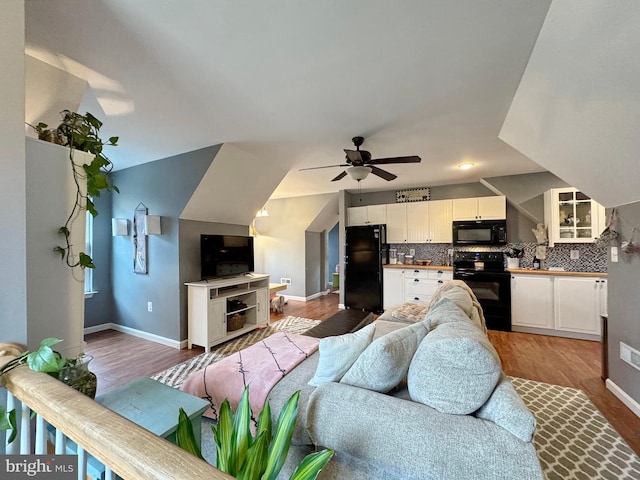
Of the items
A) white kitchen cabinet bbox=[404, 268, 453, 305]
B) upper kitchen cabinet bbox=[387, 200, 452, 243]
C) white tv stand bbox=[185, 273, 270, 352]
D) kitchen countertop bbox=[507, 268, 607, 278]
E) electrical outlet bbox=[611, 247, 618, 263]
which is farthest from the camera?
upper kitchen cabinet bbox=[387, 200, 452, 243]

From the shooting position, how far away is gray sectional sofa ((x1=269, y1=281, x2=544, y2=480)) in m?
0.93

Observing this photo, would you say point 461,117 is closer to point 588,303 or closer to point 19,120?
point 19,120

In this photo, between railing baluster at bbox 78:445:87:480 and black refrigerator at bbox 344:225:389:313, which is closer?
railing baluster at bbox 78:445:87:480

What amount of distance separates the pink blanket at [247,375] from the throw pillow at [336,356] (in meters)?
0.27

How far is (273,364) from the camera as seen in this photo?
1.68m

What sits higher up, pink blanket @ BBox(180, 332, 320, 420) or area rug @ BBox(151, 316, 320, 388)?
pink blanket @ BBox(180, 332, 320, 420)

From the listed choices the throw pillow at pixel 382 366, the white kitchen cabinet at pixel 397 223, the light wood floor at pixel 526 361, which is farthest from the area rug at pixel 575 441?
the white kitchen cabinet at pixel 397 223

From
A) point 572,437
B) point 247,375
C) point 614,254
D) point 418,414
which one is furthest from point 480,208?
point 247,375

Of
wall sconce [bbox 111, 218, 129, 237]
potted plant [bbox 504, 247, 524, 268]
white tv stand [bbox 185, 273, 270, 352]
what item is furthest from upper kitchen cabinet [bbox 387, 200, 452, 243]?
wall sconce [bbox 111, 218, 129, 237]

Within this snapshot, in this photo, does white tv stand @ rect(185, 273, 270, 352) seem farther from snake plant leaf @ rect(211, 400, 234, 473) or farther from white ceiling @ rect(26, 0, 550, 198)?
snake plant leaf @ rect(211, 400, 234, 473)

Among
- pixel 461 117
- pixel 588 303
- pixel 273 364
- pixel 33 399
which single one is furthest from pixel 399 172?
pixel 33 399

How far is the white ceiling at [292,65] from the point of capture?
1349 millimetres

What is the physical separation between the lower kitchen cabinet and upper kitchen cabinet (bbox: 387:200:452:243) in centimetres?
132

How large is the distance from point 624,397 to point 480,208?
2.93 metres
